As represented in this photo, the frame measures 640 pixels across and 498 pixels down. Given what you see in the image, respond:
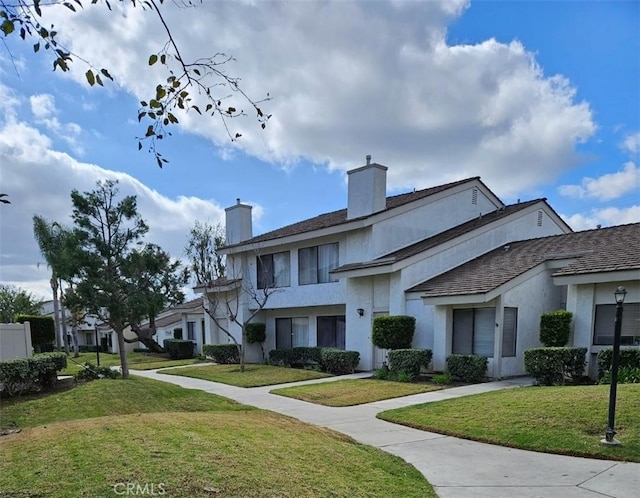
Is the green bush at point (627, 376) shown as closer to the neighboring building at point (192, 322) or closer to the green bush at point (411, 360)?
the green bush at point (411, 360)

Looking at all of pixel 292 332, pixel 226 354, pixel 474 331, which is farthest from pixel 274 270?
pixel 474 331

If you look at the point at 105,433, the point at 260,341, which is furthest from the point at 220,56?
the point at 260,341

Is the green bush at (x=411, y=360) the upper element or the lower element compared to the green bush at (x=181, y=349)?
upper

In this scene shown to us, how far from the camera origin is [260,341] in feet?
72.6

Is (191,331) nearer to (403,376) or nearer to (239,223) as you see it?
(239,223)

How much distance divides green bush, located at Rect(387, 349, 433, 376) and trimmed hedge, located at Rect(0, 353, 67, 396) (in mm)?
9954

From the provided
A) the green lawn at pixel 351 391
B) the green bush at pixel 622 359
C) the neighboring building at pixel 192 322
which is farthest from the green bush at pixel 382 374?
the neighboring building at pixel 192 322

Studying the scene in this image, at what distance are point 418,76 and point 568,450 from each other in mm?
8685

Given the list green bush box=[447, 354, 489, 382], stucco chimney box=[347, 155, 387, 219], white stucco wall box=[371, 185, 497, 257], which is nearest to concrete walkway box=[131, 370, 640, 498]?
green bush box=[447, 354, 489, 382]

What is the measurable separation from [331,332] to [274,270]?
14.2 ft

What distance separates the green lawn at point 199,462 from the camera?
3.64 metres

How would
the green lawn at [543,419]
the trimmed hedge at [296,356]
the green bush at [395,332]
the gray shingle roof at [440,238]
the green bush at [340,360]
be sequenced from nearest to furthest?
the green lawn at [543,419] → the green bush at [395,332] → the gray shingle roof at [440,238] → the green bush at [340,360] → the trimmed hedge at [296,356]

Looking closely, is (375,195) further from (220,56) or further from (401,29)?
(220,56)

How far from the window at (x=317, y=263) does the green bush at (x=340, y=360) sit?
325 cm
